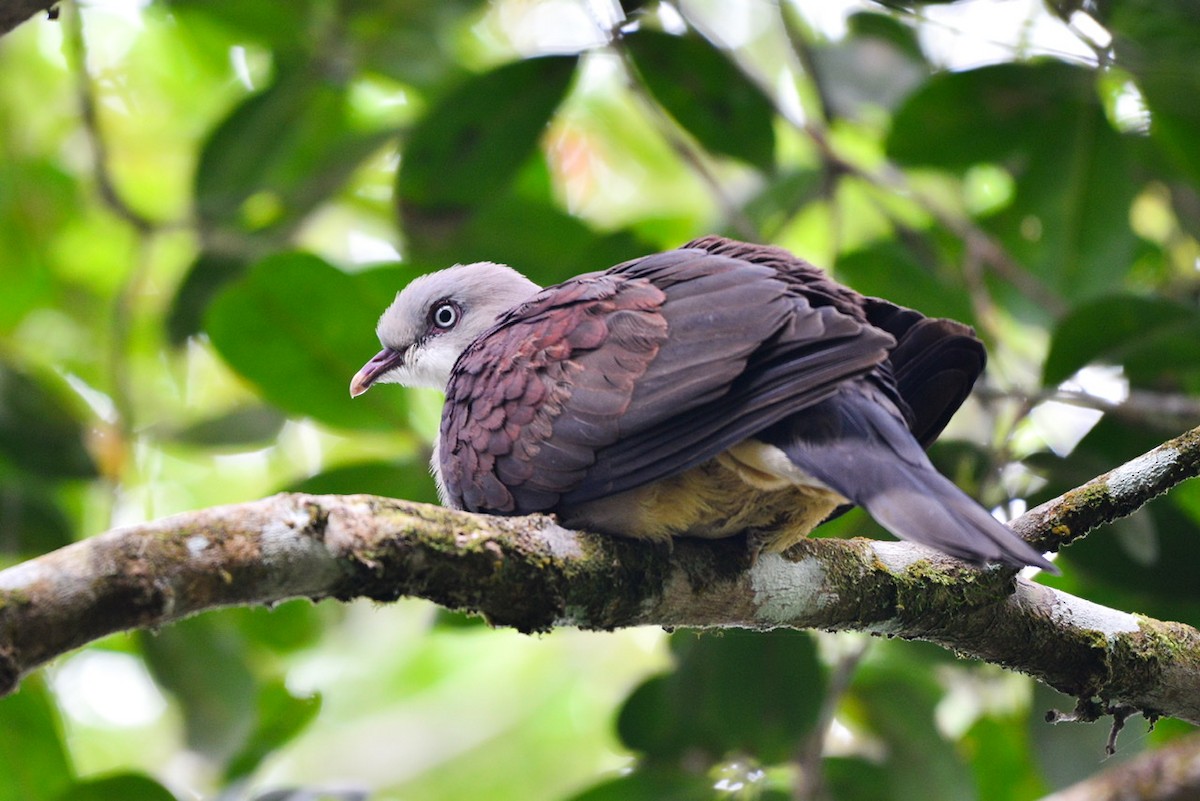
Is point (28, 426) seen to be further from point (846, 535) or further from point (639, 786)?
point (846, 535)

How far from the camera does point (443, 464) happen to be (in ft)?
10.9

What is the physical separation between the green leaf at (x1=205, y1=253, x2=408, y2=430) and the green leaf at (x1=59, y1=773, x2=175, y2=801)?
1531 millimetres

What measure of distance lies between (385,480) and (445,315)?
76 centimetres

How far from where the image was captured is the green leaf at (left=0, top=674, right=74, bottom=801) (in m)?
3.78

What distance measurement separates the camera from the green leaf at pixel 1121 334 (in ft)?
13.3

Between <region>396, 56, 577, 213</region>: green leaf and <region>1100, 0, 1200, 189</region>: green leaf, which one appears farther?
<region>396, 56, 577, 213</region>: green leaf

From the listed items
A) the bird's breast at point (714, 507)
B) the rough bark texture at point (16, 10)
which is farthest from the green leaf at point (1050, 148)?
the rough bark texture at point (16, 10)

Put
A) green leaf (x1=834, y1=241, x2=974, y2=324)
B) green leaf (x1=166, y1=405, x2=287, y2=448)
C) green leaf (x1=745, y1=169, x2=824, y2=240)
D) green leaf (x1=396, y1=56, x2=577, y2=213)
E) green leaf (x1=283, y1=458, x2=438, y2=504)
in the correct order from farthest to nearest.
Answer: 1. green leaf (x1=745, y1=169, x2=824, y2=240)
2. green leaf (x1=166, y1=405, x2=287, y2=448)
3. green leaf (x1=834, y1=241, x2=974, y2=324)
4. green leaf (x1=396, y1=56, x2=577, y2=213)
5. green leaf (x1=283, y1=458, x2=438, y2=504)

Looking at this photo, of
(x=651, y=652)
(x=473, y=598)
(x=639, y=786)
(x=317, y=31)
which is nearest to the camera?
(x=473, y=598)

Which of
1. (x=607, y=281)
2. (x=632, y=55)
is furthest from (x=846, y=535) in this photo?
(x=632, y=55)

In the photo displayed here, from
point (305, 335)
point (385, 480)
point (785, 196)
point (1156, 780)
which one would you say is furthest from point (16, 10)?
point (785, 196)

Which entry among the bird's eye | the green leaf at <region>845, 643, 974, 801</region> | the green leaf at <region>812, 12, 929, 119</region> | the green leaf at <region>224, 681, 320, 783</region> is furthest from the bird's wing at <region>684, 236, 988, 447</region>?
the green leaf at <region>812, 12, 929, 119</region>

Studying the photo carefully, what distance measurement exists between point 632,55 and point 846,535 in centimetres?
200

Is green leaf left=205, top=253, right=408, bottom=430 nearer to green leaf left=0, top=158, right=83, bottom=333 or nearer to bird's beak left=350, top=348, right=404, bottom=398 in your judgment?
bird's beak left=350, top=348, right=404, bottom=398
